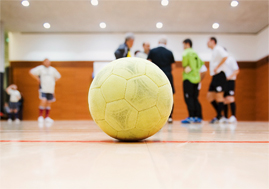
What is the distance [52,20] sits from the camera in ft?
31.0

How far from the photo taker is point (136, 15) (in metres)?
8.88

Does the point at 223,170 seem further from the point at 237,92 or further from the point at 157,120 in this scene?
the point at 237,92

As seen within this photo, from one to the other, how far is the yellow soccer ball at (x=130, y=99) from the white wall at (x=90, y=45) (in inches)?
353

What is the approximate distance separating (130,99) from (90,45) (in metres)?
9.42

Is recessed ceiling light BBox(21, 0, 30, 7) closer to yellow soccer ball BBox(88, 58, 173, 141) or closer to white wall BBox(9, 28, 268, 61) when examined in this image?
white wall BBox(9, 28, 268, 61)

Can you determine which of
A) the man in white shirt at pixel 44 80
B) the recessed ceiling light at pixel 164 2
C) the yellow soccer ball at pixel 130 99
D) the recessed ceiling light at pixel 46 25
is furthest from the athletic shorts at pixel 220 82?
the recessed ceiling light at pixel 46 25

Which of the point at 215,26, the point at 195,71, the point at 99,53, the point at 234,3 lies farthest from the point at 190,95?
the point at 99,53

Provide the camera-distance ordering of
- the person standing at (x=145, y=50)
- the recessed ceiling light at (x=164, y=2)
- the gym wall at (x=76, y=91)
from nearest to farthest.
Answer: the person standing at (x=145, y=50) → the recessed ceiling light at (x=164, y=2) → the gym wall at (x=76, y=91)

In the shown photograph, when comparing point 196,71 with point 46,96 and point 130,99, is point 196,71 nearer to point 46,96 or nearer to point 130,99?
point 46,96

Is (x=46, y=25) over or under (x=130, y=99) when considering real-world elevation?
over

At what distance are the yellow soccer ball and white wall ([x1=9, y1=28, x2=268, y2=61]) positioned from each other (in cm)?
898

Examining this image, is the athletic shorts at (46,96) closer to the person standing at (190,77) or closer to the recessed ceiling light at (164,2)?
the person standing at (190,77)

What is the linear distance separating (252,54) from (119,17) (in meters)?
5.73

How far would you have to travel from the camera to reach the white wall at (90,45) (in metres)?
10.9
